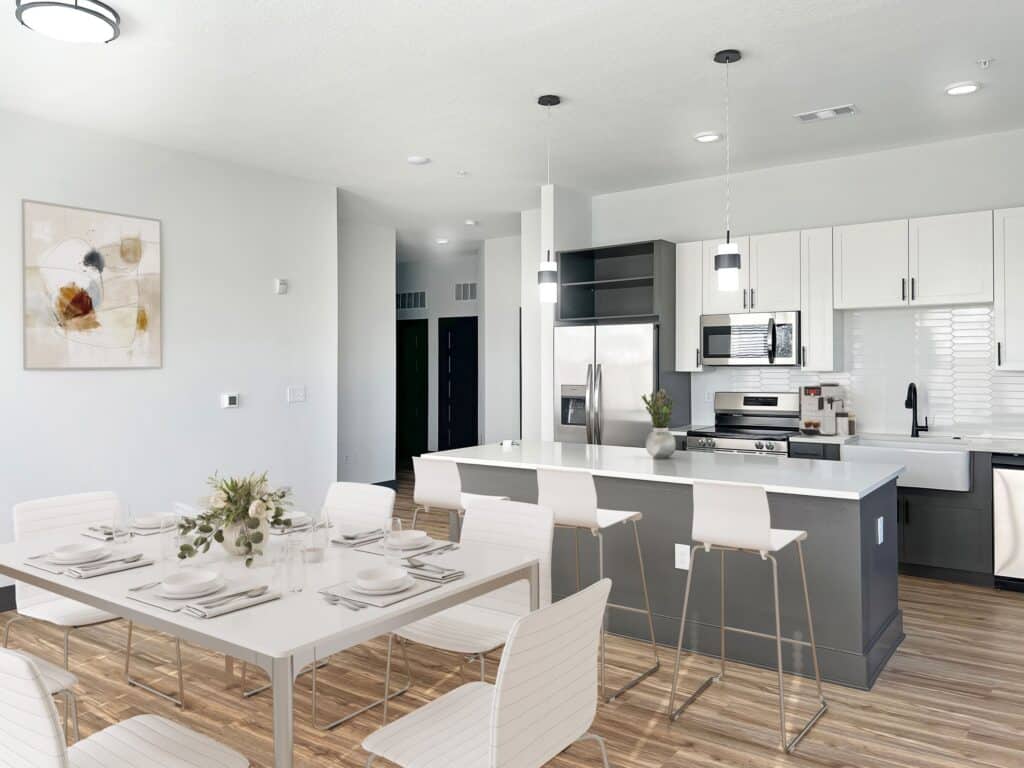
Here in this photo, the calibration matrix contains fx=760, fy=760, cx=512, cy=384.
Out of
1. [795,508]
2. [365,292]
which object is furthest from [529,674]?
[365,292]

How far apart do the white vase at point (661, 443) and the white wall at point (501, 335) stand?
4864mm

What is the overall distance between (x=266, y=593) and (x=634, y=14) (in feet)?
9.14

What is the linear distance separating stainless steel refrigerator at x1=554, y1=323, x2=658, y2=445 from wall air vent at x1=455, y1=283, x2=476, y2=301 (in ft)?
11.9

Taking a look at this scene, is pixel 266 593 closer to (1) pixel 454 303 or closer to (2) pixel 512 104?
(2) pixel 512 104

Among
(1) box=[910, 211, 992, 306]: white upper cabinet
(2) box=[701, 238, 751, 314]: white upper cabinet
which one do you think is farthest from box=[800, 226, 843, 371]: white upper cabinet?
(1) box=[910, 211, 992, 306]: white upper cabinet

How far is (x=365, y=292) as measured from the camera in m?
8.14

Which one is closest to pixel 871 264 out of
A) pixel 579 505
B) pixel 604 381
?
pixel 604 381

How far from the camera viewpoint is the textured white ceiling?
3336 millimetres

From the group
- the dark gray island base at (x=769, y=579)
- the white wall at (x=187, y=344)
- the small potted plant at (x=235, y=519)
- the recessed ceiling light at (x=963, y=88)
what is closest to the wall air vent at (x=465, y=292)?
the white wall at (x=187, y=344)

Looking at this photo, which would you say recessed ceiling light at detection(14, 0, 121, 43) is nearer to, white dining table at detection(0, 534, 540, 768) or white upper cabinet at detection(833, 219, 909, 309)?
white dining table at detection(0, 534, 540, 768)

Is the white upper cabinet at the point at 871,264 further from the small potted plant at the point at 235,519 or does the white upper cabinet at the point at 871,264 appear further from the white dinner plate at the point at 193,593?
the white dinner plate at the point at 193,593

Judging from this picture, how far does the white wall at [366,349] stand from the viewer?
314 inches

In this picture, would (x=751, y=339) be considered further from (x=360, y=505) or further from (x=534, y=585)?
(x=534, y=585)

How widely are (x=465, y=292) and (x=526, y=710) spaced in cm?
862
